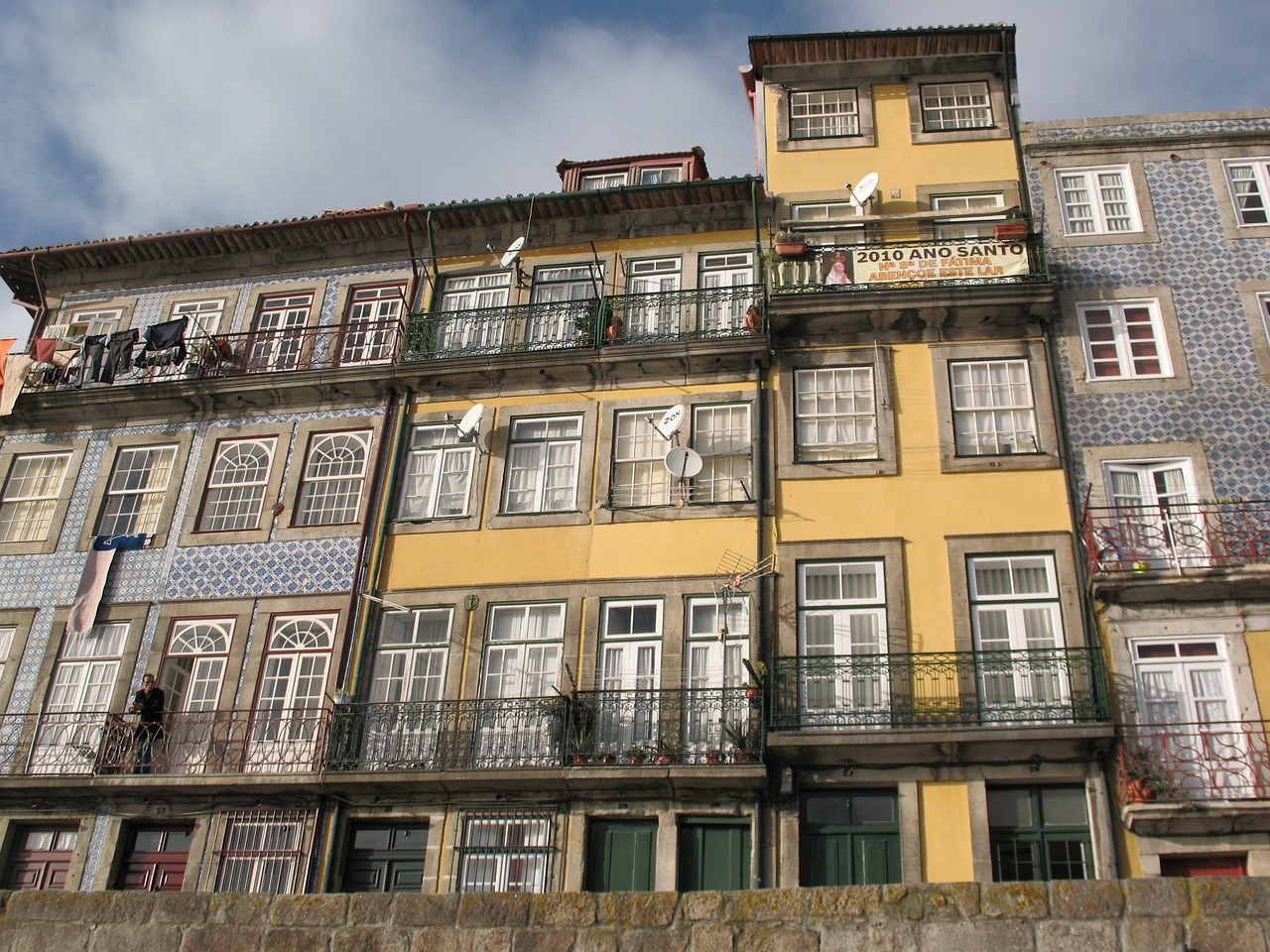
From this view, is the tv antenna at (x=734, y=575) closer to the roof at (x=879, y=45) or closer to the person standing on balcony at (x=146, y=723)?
the person standing on balcony at (x=146, y=723)

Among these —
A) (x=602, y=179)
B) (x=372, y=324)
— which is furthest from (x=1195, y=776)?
(x=372, y=324)

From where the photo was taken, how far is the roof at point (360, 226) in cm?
1798

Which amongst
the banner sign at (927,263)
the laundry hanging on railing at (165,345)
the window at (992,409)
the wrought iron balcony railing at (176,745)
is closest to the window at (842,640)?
the window at (992,409)

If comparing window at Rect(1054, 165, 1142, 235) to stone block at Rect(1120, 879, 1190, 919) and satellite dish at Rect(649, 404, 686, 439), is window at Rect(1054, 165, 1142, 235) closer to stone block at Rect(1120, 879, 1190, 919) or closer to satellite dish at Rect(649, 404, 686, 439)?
satellite dish at Rect(649, 404, 686, 439)

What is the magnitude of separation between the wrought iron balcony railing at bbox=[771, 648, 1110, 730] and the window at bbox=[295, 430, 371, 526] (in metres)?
5.95

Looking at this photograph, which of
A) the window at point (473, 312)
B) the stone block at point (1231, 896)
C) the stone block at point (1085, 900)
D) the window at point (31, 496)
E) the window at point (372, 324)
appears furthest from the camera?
the window at point (372, 324)

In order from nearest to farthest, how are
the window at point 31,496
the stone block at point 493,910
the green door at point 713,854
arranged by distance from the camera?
the stone block at point 493,910 < the green door at point 713,854 < the window at point 31,496

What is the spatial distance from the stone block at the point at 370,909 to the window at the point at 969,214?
1204cm

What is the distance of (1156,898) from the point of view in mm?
7070

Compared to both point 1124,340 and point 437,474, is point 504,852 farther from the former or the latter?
point 1124,340

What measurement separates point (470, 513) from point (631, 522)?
79.3 inches

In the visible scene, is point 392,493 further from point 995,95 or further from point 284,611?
point 995,95

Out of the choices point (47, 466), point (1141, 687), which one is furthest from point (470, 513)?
point (1141, 687)

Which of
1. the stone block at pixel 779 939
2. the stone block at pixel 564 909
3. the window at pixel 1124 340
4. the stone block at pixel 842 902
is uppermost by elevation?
the window at pixel 1124 340
